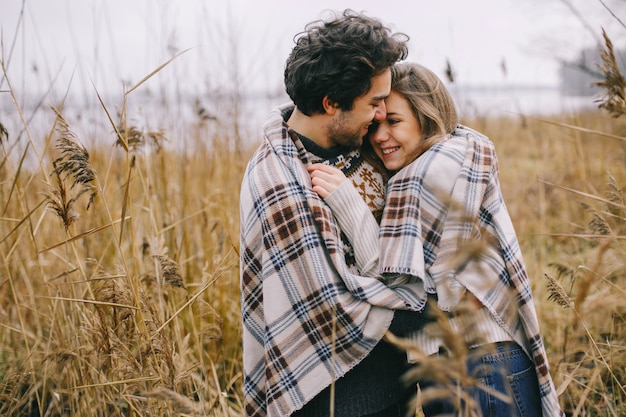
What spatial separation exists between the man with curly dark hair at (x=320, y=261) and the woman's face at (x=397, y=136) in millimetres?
56

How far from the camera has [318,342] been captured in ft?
5.07

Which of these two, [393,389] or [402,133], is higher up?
[402,133]

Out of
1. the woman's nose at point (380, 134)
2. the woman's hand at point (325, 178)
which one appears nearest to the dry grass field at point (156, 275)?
the woman's hand at point (325, 178)

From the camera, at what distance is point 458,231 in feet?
4.99

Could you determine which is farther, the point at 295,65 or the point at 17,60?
the point at 17,60

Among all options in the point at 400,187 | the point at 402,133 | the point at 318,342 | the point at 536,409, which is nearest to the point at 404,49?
→ the point at 402,133

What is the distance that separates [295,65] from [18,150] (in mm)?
1589

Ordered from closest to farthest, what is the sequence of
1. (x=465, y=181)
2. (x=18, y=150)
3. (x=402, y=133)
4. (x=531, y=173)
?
(x=465, y=181), (x=402, y=133), (x=18, y=150), (x=531, y=173)

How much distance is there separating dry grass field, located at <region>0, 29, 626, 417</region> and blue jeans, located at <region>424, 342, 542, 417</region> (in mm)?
133

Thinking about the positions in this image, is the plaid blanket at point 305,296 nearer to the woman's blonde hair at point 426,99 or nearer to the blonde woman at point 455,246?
the blonde woman at point 455,246

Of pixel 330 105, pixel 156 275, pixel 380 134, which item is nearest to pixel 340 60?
pixel 330 105

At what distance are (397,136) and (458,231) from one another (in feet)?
1.38

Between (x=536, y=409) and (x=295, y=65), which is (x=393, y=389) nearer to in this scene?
(x=536, y=409)

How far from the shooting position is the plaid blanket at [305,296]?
1496mm
